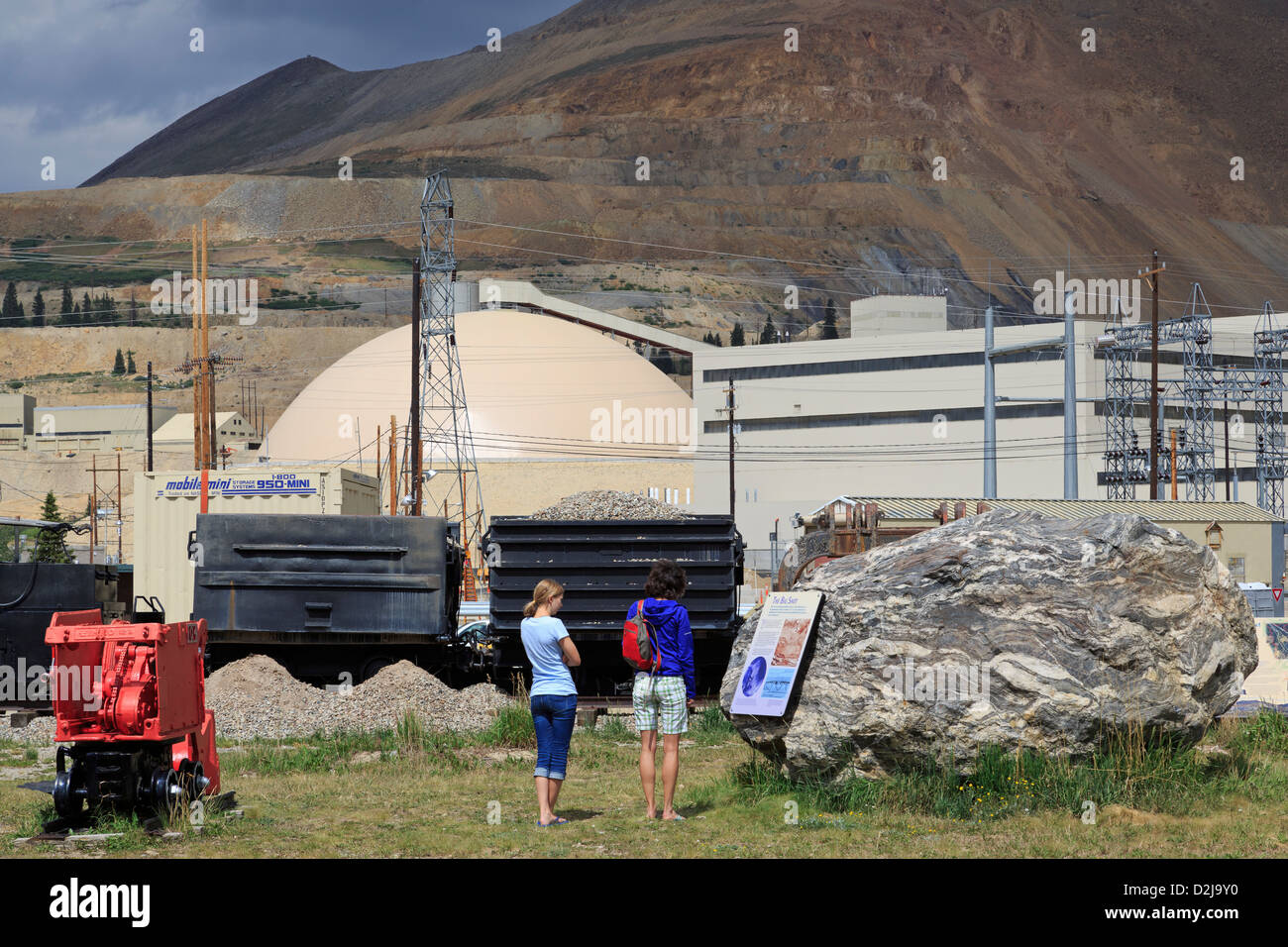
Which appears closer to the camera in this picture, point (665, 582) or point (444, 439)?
point (665, 582)

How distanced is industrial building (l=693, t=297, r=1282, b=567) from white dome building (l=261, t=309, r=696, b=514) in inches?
141

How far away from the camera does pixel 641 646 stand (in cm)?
973

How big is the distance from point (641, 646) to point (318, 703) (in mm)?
8875

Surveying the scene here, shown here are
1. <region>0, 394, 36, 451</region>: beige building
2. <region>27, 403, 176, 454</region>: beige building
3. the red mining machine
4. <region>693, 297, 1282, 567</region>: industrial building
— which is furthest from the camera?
<region>27, 403, 176, 454</region>: beige building

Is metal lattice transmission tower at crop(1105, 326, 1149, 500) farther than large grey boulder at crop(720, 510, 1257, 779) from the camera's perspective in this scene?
Yes

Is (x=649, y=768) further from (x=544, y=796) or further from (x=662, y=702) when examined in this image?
(x=544, y=796)

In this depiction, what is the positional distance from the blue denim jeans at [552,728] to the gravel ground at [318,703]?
20.4 feet

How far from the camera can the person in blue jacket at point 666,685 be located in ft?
31.9

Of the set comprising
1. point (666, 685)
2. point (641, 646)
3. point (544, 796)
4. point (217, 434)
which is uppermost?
point (217, 434)

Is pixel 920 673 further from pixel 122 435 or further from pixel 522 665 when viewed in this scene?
pixel 122 435

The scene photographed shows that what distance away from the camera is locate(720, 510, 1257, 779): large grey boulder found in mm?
9820

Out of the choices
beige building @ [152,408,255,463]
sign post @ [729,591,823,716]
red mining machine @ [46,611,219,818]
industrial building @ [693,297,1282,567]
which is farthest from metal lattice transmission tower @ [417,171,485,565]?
red mining machine @ [46,611,219,818]

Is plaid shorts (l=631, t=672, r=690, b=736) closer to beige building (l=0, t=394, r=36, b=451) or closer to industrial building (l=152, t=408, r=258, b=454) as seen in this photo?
industrial building (l=152, t=408, r=258, b=454)

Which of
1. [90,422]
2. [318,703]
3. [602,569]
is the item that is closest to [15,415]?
[90,422]
